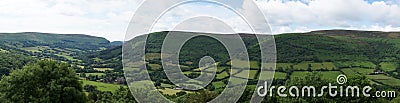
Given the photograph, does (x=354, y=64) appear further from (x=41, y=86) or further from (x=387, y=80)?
(x=41, y=86)

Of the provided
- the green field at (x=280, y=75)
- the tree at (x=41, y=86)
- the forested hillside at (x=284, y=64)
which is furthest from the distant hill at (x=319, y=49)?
the tree at (x=41, y=86)

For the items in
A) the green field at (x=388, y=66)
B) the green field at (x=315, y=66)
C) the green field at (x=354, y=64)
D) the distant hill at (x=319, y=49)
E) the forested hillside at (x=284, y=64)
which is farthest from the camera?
the distant hill at (x=319, y=49)

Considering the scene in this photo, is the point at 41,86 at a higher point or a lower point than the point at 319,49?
higher

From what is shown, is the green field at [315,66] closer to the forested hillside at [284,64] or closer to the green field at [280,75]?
the forested hillside at [284,64]

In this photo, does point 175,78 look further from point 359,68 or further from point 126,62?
point 359,68

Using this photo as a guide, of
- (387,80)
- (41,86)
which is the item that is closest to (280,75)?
(387,80)

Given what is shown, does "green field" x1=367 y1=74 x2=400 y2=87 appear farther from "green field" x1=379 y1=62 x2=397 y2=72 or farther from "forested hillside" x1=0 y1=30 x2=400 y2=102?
"green field" x1=379 y1=62 x2=397 y2=72

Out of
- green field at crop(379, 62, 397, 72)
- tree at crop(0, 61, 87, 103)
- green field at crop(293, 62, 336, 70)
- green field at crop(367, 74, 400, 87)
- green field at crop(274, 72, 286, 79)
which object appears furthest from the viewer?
green field at crop(379, 62, 397, 72)

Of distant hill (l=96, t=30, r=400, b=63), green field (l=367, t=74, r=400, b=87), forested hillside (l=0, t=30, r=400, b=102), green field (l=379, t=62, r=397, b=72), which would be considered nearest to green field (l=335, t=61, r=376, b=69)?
forested hillside (l=0, t=30, r=400, b=102)

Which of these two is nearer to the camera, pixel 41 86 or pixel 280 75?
pixel 41 86
